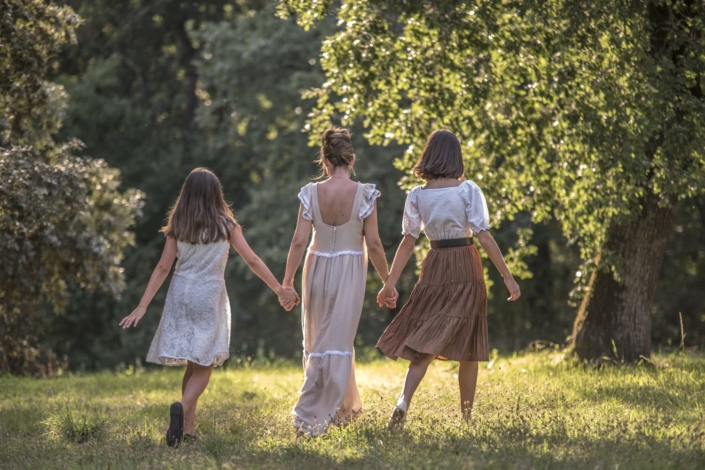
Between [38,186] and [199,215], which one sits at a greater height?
[38,186]

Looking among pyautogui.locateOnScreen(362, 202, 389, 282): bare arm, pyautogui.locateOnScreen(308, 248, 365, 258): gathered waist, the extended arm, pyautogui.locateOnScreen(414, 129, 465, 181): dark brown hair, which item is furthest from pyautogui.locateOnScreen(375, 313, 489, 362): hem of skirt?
pyautogui.locateOnScreen(414, 129, 465, 181): dark brown hair

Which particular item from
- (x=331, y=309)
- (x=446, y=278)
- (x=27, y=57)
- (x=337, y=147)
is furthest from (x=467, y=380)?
(x=27, y=57)

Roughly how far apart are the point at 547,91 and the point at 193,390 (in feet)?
15.8

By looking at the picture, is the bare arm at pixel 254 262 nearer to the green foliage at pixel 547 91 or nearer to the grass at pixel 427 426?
the grass at pixel 427 426

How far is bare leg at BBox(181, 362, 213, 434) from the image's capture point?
20.9ft

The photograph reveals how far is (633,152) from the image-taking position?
324 inches

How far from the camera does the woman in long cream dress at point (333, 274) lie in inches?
256

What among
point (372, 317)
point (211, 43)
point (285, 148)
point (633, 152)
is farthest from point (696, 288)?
point (633, 152)

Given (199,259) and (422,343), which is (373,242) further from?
(199,259)

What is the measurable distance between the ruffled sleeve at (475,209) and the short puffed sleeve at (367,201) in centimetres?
66

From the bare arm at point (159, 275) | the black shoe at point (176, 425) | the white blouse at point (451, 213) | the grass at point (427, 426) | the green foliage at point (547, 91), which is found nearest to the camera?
the grass at point (427, 426)

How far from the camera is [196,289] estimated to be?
650 cm

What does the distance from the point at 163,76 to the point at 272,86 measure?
22.0 ft

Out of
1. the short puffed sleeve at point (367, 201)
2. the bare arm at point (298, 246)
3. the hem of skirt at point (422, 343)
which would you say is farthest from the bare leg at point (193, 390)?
the short puffed sleeve at point (367, 201)
